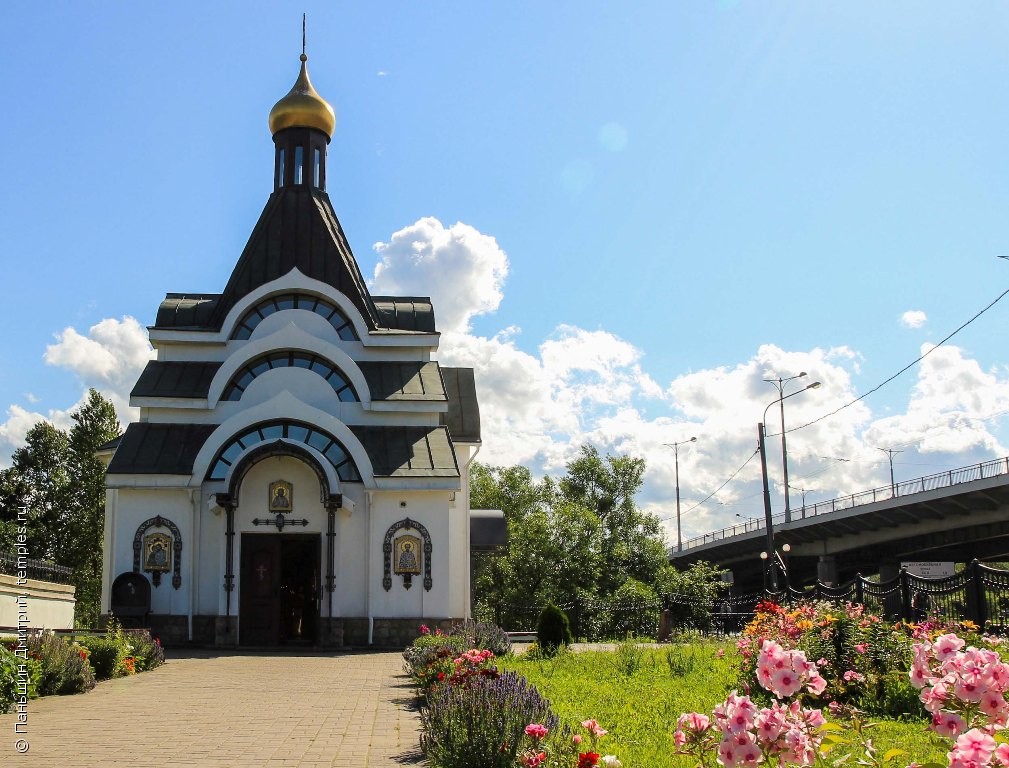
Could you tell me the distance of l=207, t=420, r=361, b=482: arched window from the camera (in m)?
20.0

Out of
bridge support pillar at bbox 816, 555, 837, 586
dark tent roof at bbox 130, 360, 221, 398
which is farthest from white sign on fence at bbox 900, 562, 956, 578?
dark tent roof at bbox 130, 360, 221, 398

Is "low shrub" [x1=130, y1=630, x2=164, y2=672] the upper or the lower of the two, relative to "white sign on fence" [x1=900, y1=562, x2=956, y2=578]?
lower

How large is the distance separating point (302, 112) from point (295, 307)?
5598mm

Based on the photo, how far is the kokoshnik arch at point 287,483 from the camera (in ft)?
64.3

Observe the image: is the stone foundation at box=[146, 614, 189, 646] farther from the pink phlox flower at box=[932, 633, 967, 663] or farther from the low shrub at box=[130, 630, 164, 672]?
the pink phlox flower at box=[932, 633, 967, 663]

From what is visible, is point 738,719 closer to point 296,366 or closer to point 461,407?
point 296,366

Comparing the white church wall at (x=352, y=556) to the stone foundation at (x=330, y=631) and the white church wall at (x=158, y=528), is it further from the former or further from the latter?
the white church wall at (x=158, y=528)

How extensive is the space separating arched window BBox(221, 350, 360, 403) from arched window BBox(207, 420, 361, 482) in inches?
59.2

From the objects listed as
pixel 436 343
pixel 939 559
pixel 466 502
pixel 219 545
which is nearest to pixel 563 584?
pixel 466 502

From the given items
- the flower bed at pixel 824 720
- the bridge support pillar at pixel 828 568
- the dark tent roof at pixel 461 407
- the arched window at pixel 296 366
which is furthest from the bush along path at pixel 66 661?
the bridge support pillar at pixel 828 568

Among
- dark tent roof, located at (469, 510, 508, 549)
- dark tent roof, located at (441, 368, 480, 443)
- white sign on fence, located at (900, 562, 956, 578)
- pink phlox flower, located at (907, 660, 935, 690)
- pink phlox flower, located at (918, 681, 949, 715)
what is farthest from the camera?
white sign on fence, located at (900, 562, 956, 578)

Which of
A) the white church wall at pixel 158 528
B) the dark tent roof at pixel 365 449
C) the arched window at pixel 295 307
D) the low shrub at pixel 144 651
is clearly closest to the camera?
the low shrub at pixel 144 651

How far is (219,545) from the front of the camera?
20.0 m

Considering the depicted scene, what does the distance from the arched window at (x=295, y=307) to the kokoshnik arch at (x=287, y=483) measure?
32mm
